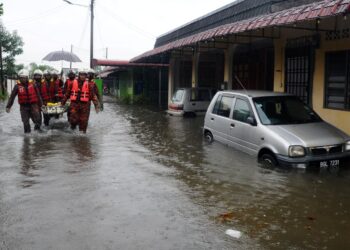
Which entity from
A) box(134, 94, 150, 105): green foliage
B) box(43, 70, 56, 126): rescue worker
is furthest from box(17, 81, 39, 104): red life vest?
box(134, 94, 150, 105): green foliage

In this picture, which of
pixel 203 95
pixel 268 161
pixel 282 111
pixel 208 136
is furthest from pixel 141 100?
pixel 268 161

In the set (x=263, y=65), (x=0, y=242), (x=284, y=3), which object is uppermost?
(x=284, y=3)

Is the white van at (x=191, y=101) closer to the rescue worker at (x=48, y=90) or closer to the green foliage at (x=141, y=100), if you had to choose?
the rescue worker at (x=48, y=90)

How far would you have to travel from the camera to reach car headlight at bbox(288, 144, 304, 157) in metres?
7.50

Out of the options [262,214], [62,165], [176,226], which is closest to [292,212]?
[262,214]

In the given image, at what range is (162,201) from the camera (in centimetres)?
609

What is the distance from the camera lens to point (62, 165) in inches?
332

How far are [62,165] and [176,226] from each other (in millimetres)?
3994

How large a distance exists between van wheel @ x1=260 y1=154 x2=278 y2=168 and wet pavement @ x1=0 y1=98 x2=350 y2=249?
0.63ft

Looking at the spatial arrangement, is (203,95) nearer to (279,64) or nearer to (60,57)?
(279,64)

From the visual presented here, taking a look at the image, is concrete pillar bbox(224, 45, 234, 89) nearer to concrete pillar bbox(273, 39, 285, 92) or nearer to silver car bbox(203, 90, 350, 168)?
concrete pillar bbox(273, 39, 285, 92)

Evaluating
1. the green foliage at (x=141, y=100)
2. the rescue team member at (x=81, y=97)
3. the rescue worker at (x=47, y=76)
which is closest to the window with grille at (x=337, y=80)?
the rescue team member at (x=81, y=97)

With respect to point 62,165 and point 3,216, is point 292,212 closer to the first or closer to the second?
point 3,216

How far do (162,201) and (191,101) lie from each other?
41.2 ft
